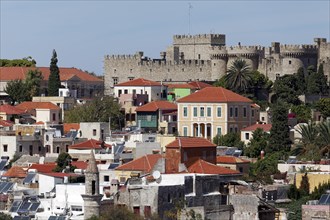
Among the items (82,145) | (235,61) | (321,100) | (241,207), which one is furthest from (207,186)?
(235,61)

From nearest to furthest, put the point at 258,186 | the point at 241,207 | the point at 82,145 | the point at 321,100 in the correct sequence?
the point at 241,207 → the point at 258,186 → the point at 82,145 → the point at 321,100

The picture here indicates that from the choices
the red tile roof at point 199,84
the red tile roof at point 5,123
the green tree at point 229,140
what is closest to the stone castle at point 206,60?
the red tile roof at point 199,84

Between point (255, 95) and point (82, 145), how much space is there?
18878 millimetres

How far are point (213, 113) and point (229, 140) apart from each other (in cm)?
476

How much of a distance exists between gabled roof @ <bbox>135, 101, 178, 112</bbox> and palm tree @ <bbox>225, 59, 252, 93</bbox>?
12.2ft

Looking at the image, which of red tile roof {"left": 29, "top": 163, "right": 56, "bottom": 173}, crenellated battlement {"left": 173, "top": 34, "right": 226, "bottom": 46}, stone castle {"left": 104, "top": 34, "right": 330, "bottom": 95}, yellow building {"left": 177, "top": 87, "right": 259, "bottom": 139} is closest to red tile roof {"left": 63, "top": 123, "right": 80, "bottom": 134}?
yellow building {"left": 177, "top": 87, "right": 259, "bottom": 139}

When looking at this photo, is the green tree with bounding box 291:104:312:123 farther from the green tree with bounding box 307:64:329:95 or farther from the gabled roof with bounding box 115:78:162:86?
the gabled roof with bounding box 115:78:162:86

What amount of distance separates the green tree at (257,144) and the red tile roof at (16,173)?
1154cm

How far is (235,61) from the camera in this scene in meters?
94.9

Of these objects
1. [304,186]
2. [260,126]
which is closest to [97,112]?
[260,126]

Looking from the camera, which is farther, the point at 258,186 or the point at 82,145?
the point at 82,145

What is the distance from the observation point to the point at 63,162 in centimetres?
6931

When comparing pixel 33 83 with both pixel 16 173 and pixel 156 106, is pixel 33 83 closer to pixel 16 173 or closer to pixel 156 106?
pixel 156 106

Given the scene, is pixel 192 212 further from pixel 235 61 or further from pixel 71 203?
pixel 235 61
